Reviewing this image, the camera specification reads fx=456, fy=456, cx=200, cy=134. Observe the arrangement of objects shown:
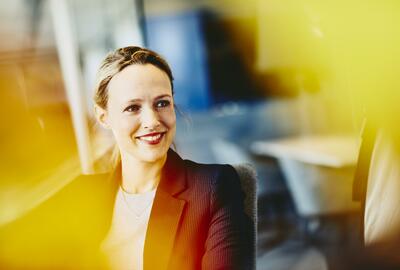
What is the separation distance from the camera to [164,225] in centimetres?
97

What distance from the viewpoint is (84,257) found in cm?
105

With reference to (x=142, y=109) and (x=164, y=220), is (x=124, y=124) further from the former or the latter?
(x=164, y=220)

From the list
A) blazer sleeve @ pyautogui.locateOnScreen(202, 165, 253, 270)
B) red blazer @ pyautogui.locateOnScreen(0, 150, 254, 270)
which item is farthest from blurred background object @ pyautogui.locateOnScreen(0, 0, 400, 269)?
blazer sleeve @ pyautogui.locateOnScreen(202, 165, 253, 270)

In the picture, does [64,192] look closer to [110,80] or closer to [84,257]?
[84,257]

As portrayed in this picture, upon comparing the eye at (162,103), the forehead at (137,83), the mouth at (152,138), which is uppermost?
the forehead at (137,83)

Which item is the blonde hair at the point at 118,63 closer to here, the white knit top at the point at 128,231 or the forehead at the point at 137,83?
the forehead at the point at 137,83

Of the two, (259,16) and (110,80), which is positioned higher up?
(259,16)

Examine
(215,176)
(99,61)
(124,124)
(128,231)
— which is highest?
(99,61)

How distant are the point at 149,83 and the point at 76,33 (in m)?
0.45

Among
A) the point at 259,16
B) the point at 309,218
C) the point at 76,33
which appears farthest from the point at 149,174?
the point at 309,218

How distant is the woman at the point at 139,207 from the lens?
95 cm

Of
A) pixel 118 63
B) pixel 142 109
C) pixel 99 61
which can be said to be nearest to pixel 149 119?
pixel 142 109

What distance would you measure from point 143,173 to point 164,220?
0.39ft

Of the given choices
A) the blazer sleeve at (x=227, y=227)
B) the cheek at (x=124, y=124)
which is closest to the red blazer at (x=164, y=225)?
the blazer sleeve at (x=227, y=227)
